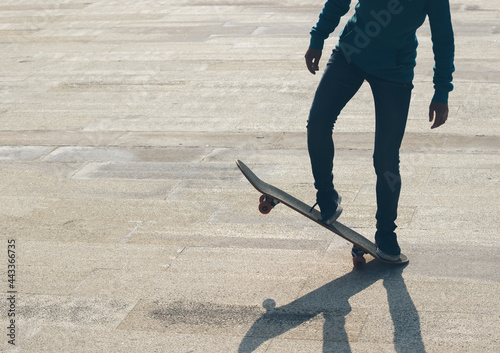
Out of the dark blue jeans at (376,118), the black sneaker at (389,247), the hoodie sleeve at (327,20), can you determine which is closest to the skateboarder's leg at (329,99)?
the dark blue jeans at (376,118)

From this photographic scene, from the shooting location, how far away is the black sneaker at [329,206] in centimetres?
523

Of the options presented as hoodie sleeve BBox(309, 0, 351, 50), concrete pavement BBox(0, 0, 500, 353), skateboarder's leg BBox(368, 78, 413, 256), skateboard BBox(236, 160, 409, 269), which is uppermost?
hoodie sleeve BBox(309, 0, 351, 50)

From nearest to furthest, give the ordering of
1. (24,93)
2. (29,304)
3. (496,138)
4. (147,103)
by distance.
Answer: (29,304) < (496,138) < (147,103) < (24,93)

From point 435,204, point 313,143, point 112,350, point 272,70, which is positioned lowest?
point 272,70

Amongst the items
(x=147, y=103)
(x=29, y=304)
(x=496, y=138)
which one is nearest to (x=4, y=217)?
(x=29, y=304)

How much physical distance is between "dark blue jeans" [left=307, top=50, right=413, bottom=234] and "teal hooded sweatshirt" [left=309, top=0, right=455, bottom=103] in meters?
0.08

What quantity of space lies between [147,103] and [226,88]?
104 cm

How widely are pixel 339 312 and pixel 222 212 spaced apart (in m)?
1.84

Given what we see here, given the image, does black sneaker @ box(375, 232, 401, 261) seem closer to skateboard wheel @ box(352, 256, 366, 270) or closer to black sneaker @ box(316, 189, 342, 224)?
skateboard wheel @ box(352, 256, 366, 270)

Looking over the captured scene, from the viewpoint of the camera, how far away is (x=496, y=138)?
7758 mm

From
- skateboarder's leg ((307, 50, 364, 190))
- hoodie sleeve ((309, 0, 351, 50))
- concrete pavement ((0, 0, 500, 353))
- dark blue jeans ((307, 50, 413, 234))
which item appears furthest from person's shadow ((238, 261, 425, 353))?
hoodie sleeve ((309, 0, 351, 50))

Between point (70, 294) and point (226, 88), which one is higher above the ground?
point (70, 294)

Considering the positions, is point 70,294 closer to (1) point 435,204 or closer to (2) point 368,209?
(2) point 368,209

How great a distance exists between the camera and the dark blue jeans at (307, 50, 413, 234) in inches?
192
